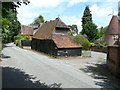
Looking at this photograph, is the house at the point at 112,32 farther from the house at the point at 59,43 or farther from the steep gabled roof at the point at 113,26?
the house at the point at 59,43

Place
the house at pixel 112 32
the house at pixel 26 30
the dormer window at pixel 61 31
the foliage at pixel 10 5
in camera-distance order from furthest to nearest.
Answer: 1. the house at pixel 26 30
2. the house at pixel 112 32
3. the dormer window at pixel 61 31
4. the foliage at pixel 10 5

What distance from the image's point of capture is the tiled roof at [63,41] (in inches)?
1543

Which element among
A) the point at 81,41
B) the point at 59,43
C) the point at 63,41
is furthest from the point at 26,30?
the point at 59,43

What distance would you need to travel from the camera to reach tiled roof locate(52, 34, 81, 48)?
39194 millimetres

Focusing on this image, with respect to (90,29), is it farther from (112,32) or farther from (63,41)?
(63,41)

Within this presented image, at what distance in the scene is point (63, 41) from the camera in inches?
1585

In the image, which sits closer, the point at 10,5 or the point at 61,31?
the point at 10,5

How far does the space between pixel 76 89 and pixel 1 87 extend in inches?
190

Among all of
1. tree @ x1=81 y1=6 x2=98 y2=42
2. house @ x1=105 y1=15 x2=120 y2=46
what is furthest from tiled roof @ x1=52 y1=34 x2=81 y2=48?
tree @ x1=81 y1=6 x2=98 y2=42

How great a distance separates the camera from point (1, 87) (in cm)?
1461

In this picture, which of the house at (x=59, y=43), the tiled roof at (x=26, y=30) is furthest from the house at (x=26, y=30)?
the house at (x=59, y=43)

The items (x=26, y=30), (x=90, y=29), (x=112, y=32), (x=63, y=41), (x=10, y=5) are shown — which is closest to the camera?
(x=10, y=5)

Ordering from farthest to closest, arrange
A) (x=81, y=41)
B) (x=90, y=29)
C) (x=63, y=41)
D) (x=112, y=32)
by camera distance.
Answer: (x=90, y=29) → (x=112, y=32) → (x=81, y=41) → (x=63, y=41)

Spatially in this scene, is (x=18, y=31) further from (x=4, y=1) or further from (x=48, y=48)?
(x=4, y=1)
